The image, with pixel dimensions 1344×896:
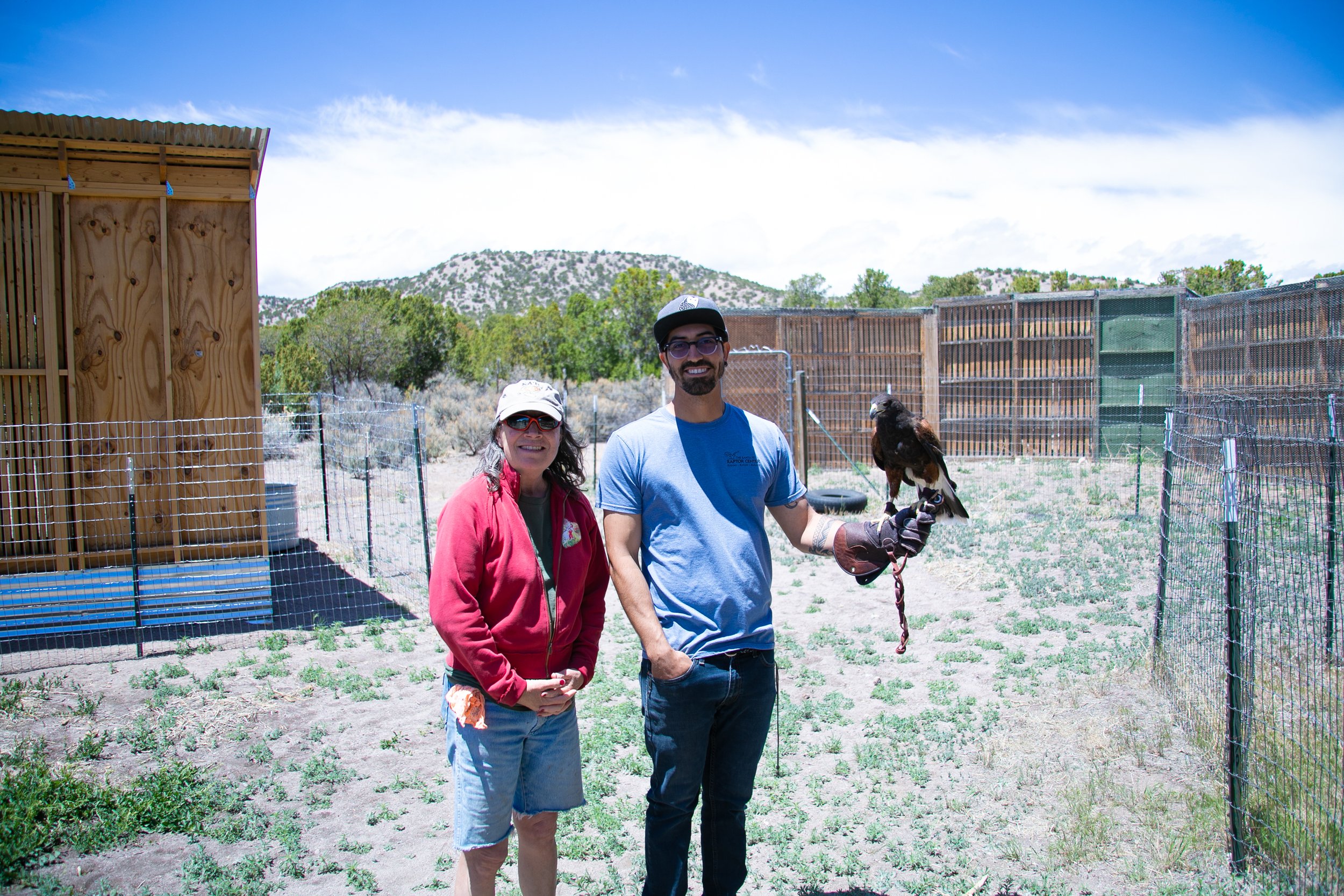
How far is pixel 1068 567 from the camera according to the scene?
7.93m

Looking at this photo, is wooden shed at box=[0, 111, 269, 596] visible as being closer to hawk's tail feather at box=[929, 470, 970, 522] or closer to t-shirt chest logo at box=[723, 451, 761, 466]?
t-shirt chest logo at box=[723, 451, 761, 466]

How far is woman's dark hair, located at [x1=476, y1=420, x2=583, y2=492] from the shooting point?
8.46 ft

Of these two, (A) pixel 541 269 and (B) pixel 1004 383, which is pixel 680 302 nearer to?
(B) pixel 1004 383

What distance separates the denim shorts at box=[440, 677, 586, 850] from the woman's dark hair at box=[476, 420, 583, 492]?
65 cm

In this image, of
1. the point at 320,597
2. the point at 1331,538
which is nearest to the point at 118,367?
the point at 320,597

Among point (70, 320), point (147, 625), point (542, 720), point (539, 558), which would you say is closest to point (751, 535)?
point (539, 558)

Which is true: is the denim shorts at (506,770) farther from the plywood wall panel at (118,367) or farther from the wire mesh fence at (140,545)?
the plywood wall panel at (118,367)

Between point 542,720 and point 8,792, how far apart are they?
2.93 metres

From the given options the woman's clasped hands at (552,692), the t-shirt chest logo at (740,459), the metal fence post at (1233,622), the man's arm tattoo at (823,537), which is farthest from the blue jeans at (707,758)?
the metal fence post at (1233,622)

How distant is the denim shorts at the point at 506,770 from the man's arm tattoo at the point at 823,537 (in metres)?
0.99

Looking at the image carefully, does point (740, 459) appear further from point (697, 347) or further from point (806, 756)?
point (806, 756)

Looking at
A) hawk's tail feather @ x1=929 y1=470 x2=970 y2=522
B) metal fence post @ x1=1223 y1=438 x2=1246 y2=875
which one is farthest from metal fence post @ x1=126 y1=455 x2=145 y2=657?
metal fence post @ x1=1223 y1=438 x2=1246 y2=875

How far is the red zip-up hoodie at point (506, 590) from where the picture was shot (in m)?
2.40

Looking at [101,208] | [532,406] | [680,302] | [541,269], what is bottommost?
[532,406]
